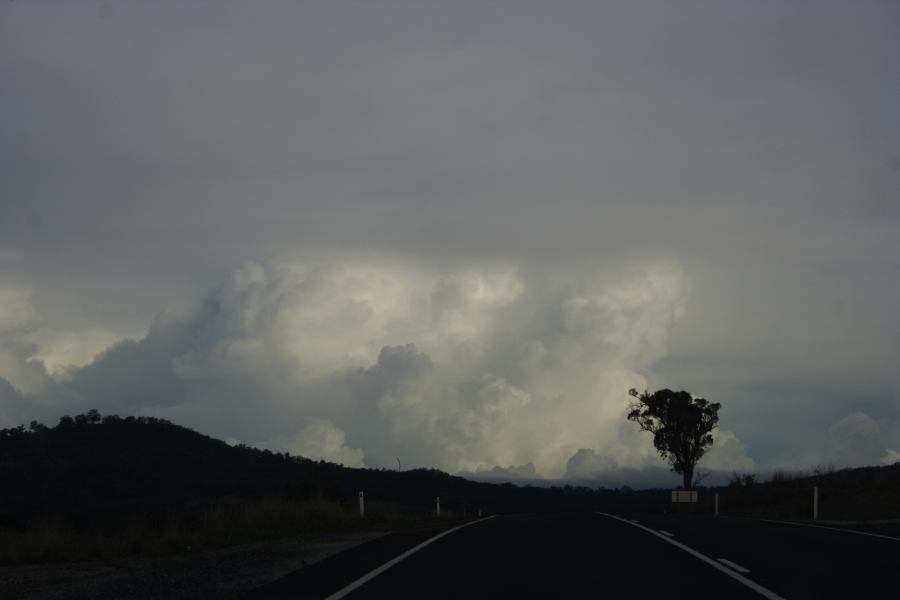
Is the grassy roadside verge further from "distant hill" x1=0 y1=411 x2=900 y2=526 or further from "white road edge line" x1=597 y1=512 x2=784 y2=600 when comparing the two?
"white road edge line" x1=597 y1=512 x2=784 y2=600

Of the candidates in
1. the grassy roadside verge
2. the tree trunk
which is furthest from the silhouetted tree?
the grassy roadside verge

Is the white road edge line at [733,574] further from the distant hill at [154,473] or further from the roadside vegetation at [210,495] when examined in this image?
the distant hill at [154,473]

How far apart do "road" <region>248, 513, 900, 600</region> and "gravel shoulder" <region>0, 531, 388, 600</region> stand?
2.28 feet

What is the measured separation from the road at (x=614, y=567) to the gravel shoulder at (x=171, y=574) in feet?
2.28

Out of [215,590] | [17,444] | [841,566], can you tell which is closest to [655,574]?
[841,566]

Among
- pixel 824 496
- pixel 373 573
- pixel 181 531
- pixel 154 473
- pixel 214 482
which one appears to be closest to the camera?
pixel 373 573

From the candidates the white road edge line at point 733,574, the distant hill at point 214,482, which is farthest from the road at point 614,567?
the distant hill at point 214,482

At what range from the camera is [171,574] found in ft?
48.2

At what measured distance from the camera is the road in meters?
11.1

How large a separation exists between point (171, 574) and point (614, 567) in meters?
6.68

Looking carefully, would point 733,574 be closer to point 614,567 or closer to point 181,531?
point 614,567

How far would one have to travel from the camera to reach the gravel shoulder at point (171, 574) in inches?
493

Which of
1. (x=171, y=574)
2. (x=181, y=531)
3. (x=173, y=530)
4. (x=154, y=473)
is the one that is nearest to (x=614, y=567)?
(x=171, y=574)

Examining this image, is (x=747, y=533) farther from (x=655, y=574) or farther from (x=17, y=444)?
(x=17, y=444)
